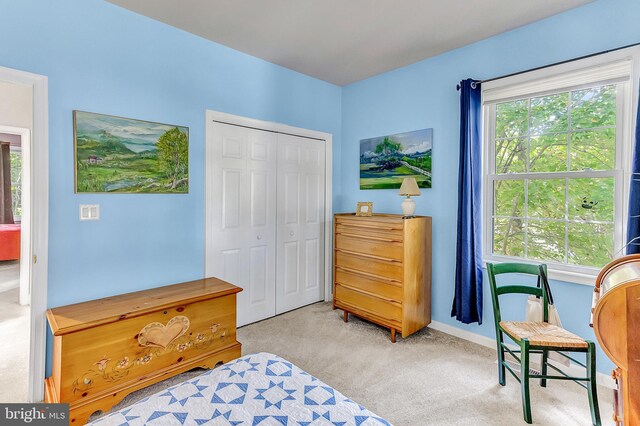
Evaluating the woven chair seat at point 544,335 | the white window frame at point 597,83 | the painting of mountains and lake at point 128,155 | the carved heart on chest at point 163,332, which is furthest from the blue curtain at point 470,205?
the painting of mountains and lake at point 128,155

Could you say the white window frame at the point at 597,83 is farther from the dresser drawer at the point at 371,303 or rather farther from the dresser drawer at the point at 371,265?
the dresser drawer at the point at 371,303

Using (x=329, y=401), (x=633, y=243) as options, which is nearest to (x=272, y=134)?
(x=329, y=401)

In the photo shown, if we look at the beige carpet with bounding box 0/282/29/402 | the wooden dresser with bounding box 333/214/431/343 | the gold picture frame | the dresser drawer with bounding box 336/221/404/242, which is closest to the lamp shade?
the wooden dresser with bounding box 333/214/431/343

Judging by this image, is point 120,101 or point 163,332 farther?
point 120,101

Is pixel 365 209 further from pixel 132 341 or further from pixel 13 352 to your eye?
pixel 13 352

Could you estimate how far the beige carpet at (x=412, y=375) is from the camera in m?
1.94

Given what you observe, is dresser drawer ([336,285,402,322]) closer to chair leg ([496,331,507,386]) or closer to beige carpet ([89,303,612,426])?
beige carpet ([89,303,612,426])

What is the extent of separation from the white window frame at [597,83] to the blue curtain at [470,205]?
19 centimetres

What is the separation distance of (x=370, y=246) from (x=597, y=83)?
6.91ft

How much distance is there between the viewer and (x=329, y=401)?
1.19 metres

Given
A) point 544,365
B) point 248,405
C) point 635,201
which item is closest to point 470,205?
point 635,201

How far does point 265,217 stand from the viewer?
134 inches

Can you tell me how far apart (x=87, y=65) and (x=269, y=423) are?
257 centimetres

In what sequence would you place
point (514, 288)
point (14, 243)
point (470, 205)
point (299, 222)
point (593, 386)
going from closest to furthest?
point (593, 386), point (514, 288), point (470, 205), point (299, 222), point (14, 243)
